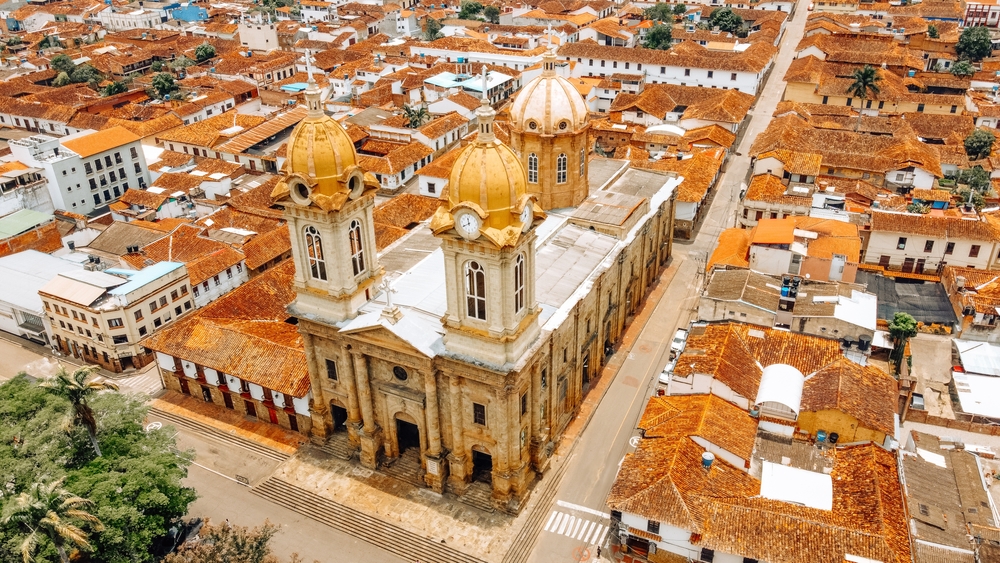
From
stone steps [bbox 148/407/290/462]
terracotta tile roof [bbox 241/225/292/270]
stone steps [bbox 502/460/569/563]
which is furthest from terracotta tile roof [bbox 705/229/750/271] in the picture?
terracotta tile roof [bbox 241/225/292/270]

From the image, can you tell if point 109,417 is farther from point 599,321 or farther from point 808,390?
point 808,390

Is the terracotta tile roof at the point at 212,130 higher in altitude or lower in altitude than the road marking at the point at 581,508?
higher

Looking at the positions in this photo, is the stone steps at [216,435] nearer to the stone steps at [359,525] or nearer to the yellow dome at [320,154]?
the stone steps at [359,525]

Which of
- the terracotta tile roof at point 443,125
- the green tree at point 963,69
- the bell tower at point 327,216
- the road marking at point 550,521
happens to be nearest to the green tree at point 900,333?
the road marking at point 550,521

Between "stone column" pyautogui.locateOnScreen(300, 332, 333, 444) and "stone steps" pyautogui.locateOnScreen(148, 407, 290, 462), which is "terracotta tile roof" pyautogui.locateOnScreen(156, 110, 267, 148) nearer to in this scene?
"stone steps" pyautogui.locateOnScreen(148, 407, 290, 462)

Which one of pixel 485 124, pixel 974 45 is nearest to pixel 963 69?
pixel 974 45

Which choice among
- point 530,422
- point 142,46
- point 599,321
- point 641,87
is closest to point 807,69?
point 641,87

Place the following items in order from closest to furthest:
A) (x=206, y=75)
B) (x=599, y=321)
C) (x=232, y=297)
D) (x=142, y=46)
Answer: (x=599, y=321) < (x=232, y=297) < (x=206, y=75) < (x=142, y=46)
